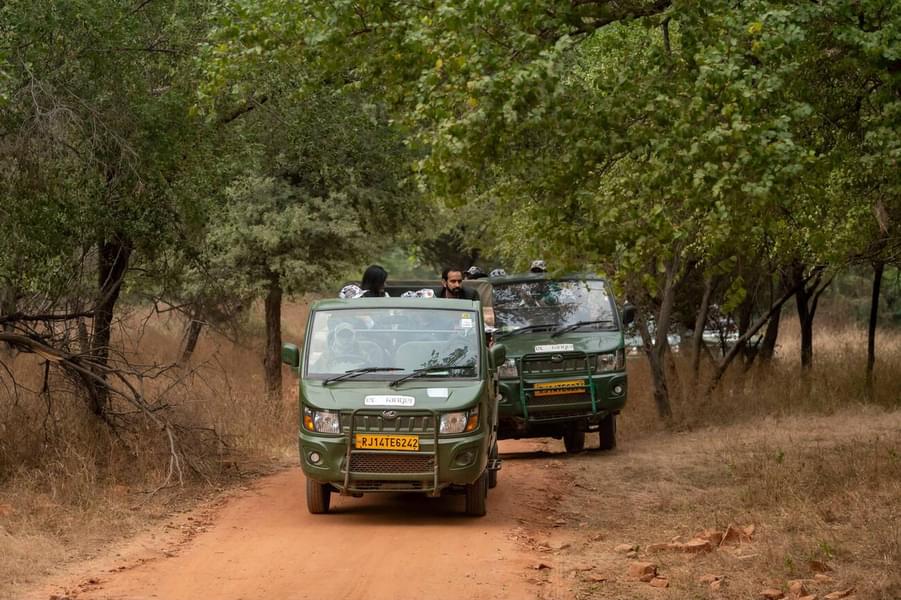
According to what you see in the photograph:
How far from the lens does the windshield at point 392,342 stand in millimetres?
12305

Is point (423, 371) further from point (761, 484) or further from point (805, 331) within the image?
point (805, 331)

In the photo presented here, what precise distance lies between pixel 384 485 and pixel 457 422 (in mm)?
829

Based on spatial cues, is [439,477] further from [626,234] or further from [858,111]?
[858,111]

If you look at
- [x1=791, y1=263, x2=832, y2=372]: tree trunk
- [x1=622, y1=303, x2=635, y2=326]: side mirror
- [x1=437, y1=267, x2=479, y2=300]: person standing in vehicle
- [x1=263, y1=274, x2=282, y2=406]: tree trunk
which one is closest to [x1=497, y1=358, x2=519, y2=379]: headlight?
[x1=622, y1=303, x2=635, y2=326]: side mirror

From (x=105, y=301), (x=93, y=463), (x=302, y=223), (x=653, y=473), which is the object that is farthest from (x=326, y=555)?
(x=302, y=223)

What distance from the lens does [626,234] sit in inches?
434

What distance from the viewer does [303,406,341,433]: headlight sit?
11.6m

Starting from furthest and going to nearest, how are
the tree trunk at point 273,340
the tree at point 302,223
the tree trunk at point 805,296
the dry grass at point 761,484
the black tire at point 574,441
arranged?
the tree trunk at point 273,340
the tree trunk at point 805,296
the tree at point 302,223
the black tire at point 574,441
the dry grass at point 761,484

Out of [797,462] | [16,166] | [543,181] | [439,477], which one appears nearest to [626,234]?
[543,181]

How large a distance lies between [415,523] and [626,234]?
3.22m

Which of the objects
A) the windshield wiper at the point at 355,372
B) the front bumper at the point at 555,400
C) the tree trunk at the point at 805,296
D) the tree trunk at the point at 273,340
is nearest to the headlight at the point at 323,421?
the windshield wiper at the point at 355,372

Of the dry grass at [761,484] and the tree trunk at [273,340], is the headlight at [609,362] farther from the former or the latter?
the tree trunk at [273,340]

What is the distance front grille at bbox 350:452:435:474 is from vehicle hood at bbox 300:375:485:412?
0.41 m

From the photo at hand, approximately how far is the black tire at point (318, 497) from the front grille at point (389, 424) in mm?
944
